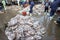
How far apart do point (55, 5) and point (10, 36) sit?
4.27m

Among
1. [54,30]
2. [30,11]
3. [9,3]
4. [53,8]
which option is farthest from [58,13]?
[9,3]

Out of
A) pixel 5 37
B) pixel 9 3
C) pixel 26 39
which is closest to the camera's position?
pixel 26 39

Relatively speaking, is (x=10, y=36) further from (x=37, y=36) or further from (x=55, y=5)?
(x=55, y=5)

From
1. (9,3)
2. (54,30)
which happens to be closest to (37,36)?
(54,30)

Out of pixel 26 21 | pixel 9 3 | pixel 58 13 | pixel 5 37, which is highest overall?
pixel 26 21

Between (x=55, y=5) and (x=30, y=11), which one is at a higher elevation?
(x=55, y=5)

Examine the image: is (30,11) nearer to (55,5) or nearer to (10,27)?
(55,5)

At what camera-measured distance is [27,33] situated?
6578 mm

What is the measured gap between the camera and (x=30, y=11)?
12750mm

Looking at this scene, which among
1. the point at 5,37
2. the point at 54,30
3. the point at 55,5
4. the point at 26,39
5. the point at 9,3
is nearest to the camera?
the point at 26,39

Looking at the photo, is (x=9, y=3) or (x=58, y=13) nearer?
(x=58, y=13)

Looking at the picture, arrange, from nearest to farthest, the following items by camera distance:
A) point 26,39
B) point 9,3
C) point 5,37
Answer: point 26,39, point 5,37, point 9,3

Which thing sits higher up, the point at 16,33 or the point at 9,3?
the point at 16,33

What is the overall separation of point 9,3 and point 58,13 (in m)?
11.2
